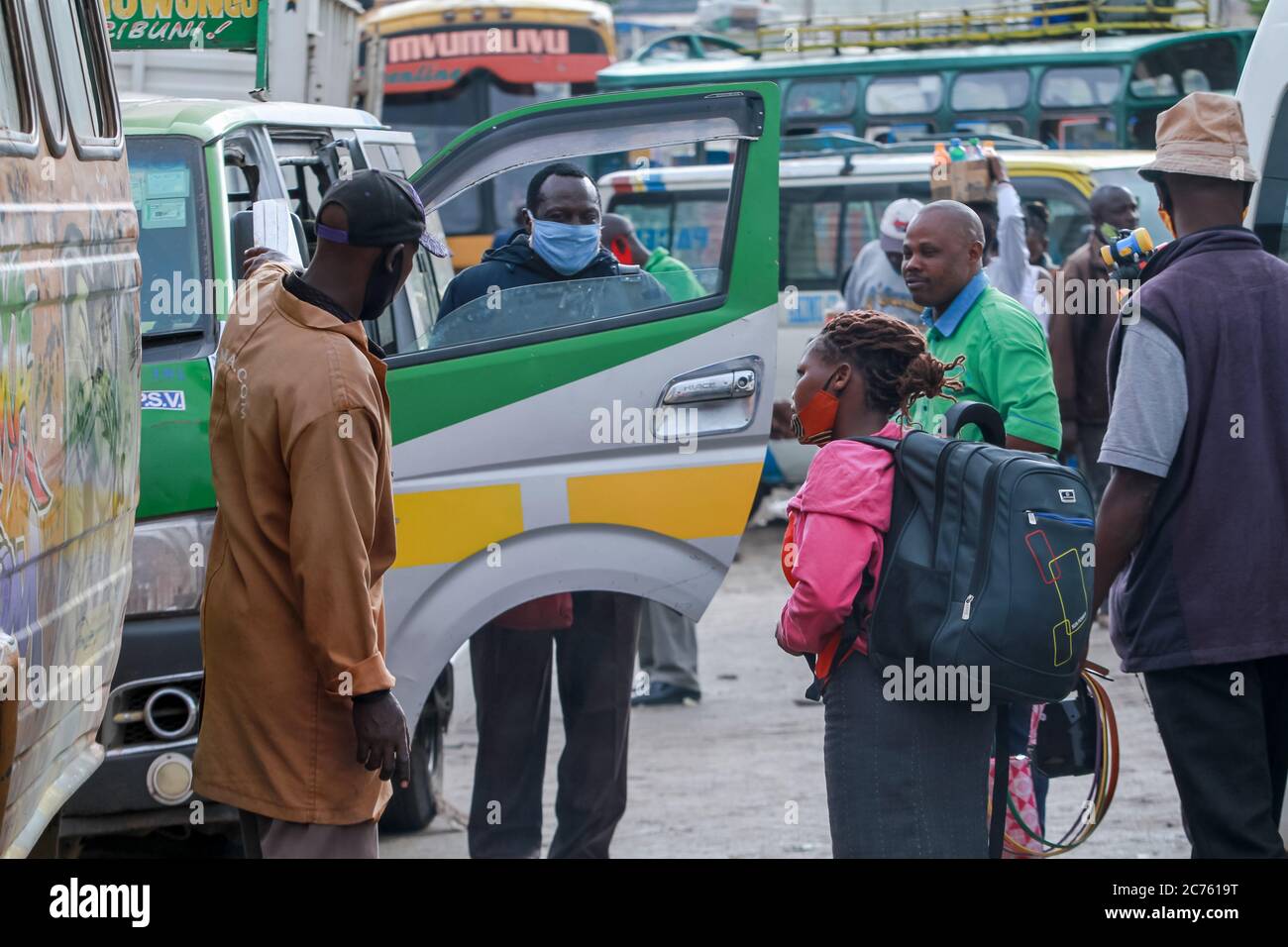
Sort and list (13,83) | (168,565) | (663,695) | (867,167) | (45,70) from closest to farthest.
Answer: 1. (13,83)
2. (45,70)
3. (168,565)
4. (663,695)
5. (867,167)

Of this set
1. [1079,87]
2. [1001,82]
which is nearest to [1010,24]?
[1001,82]

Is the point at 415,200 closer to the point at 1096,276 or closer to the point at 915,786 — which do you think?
the point at 915,786

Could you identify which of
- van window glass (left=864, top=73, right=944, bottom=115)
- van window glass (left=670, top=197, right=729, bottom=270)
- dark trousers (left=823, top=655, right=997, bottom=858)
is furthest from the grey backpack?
van window glass (left=864, top=73, right=944, bottom=115)

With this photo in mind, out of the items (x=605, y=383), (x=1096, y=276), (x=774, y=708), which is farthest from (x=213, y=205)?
(x=1096, y=276)

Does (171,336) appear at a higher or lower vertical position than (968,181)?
lower

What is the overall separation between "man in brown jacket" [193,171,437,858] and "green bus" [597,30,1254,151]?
1138 cm

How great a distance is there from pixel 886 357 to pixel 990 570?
0.53 meters

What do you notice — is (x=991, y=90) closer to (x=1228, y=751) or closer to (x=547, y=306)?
(x=547, y=306)

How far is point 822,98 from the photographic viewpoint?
604 inches

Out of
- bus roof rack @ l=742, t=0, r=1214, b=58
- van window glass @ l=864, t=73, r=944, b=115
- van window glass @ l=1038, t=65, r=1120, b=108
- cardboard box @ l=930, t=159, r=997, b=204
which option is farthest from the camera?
van window glass @ l=864, t=73, r=944, b=115

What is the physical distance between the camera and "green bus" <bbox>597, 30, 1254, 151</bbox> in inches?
562

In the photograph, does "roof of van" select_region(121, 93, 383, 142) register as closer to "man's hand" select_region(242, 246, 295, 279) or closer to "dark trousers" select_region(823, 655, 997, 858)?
"man's hand" select_region(242, 246, 295, 279)

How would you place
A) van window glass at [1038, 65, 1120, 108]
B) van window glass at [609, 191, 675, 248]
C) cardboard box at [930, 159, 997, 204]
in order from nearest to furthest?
1. cardboard box at [930, 159, 997, 204]
2. van window glass at [609, 191, 675, 248]
3. van window glass at [1038, 65, 1120, 108]
